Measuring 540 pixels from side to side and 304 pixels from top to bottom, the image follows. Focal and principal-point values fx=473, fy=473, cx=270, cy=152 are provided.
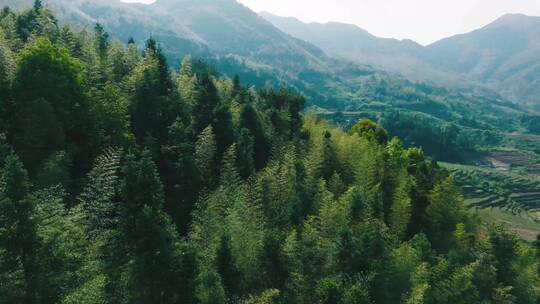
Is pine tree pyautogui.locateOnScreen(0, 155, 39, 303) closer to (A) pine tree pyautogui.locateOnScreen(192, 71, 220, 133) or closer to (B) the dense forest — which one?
(B) the dense forest

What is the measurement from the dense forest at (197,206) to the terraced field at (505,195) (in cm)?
4775

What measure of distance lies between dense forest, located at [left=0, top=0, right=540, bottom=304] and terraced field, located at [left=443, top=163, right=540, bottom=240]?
47.7 m

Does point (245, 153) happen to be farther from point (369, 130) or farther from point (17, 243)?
point (369, 130)

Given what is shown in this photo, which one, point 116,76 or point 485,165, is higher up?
point 116,76

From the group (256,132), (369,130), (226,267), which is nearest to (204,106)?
(256,132)

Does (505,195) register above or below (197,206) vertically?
below

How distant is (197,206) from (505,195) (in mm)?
130255

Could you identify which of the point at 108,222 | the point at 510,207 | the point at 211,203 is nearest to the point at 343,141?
the point at 211,203

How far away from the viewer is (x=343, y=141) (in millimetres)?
68812

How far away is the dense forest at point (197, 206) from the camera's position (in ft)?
104

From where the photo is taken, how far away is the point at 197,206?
146ft

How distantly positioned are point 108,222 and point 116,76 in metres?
35.1

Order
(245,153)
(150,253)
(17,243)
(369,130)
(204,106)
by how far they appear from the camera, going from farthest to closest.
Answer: (369,130), (204,106), (245,153), (150,253), (17,243)

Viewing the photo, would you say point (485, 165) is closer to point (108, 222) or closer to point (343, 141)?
point (343, 141)
